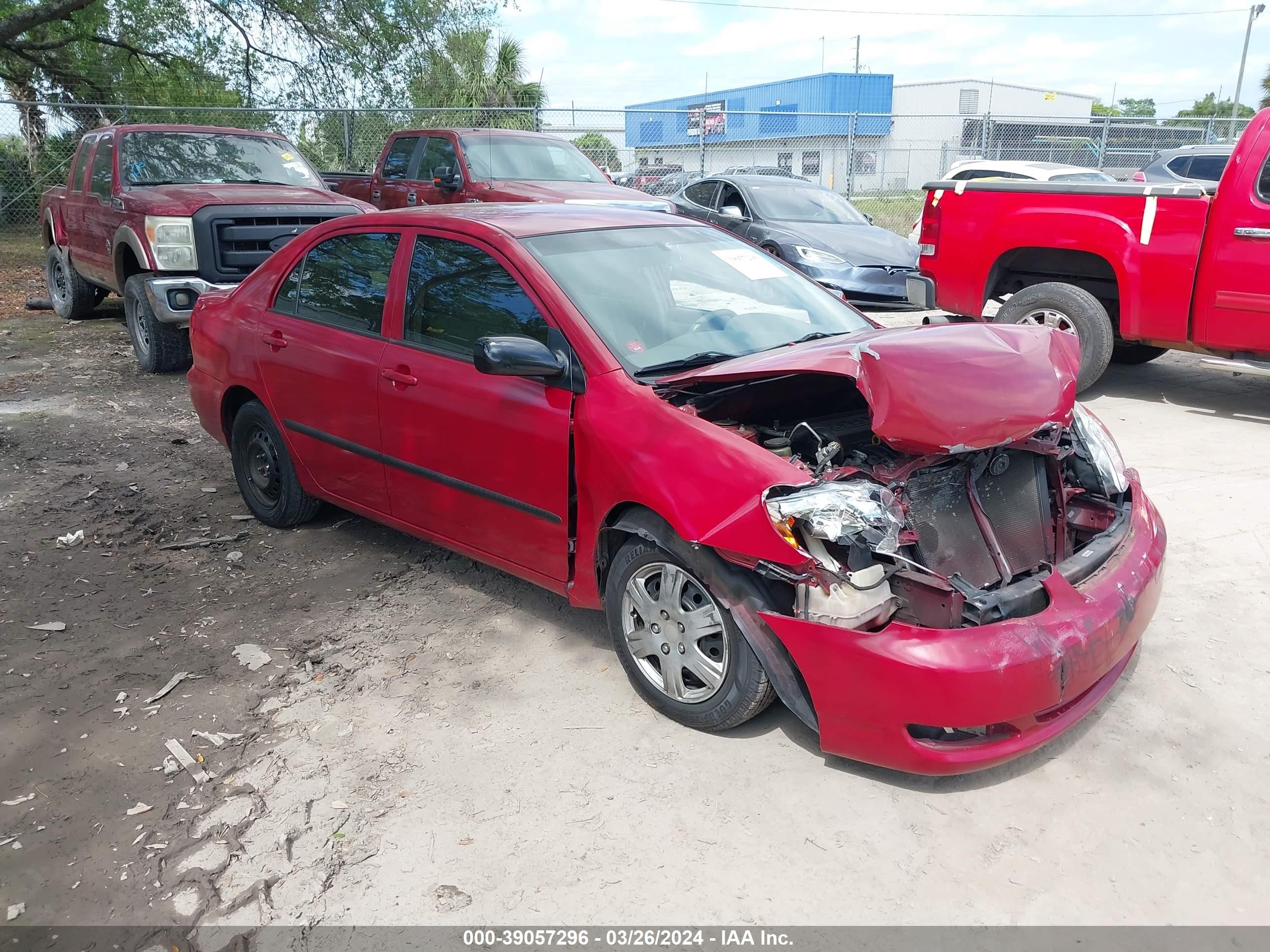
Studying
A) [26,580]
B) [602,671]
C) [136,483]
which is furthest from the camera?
[136,483]

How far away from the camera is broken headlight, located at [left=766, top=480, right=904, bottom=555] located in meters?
2.90

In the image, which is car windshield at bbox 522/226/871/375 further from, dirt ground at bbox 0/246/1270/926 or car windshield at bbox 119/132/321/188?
car windshield at bbox 119/132/321/188

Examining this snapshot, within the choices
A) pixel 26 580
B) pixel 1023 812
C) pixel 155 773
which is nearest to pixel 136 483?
pixel 26 580

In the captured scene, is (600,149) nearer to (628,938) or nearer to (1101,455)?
(1101,455)

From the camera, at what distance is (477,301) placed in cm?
395

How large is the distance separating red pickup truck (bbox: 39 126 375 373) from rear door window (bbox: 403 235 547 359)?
4.91 metres

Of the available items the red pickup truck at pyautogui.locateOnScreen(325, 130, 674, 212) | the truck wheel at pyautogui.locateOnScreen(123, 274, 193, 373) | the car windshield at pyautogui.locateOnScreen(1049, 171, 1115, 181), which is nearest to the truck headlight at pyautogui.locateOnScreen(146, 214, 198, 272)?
the truck wheel at pyautogui.locateOnScreen(123, 274, 193, 373)

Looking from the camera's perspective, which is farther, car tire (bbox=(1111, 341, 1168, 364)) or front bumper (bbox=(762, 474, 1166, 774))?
car tire (bbox=(1111, 341, 1168, 364))

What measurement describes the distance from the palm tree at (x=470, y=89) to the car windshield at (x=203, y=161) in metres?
6.92

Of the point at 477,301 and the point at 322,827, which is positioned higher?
the point at 477,301

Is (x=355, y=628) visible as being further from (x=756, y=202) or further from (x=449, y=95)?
(x=449, y=95)

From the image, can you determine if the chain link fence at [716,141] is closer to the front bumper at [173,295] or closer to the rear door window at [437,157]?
the rear door window at [437,157]

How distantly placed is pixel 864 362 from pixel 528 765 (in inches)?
68.4

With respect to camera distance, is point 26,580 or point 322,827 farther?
point 26,580
